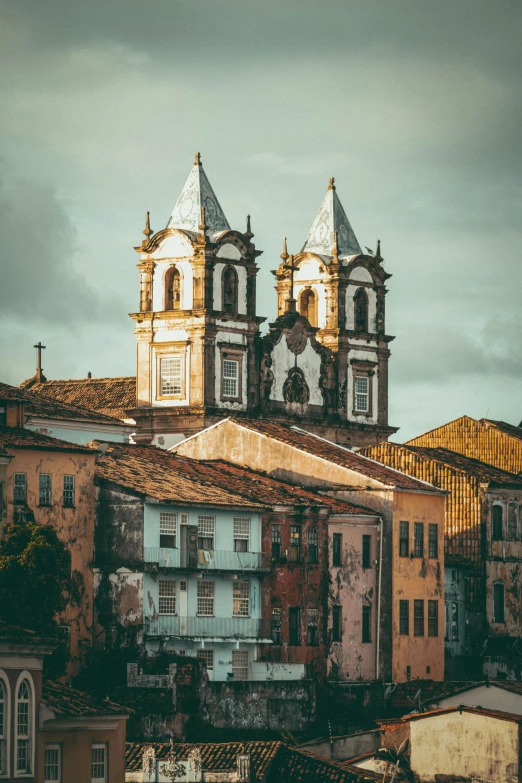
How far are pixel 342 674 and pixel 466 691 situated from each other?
24.5 feet

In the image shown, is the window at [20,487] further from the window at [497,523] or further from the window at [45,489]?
the window at [497,523]

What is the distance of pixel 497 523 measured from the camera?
359ft

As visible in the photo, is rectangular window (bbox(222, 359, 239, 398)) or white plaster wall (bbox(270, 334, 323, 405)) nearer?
rectangular window (bbox(222, 359, 239, 398))

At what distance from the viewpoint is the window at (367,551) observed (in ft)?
325

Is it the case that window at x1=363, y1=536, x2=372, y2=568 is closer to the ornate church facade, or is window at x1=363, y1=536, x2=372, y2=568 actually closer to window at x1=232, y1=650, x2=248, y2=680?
window at x1=232, y1=650, x2=248, y2=680

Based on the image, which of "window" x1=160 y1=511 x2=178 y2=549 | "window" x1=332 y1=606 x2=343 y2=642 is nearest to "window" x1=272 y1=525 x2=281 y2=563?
"window" x1=332 y1=606 x2=343 y2=642

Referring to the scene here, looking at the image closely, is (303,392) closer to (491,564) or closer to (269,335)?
(269,335)

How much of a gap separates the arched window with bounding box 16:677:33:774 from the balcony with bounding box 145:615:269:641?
841 inches

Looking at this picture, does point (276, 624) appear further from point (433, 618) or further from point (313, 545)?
point (433, 618)

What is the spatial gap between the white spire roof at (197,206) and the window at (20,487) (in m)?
44.5

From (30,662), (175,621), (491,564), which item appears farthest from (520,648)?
(30,662)

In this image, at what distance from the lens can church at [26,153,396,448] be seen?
128 meters

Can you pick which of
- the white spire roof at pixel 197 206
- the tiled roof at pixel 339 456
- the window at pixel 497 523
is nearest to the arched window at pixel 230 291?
the white spire roof at pixel 197 206

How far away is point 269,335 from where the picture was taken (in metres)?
134
